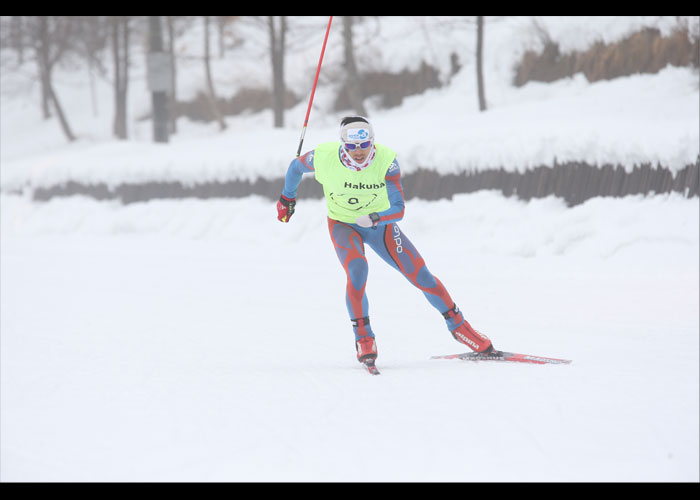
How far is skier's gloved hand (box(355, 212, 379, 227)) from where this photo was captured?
5.25 m

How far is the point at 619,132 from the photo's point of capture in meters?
10.3

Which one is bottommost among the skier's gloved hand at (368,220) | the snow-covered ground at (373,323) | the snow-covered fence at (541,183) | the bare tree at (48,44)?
the snow-covered ground at (373,323)

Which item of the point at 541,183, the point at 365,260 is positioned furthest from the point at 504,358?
the point at 541,183

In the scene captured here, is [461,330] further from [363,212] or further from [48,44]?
[48,44]

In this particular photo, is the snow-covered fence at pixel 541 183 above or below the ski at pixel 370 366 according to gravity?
above

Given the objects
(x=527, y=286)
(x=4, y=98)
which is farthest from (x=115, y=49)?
(x=527, y=286)

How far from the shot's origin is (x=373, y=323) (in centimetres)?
778

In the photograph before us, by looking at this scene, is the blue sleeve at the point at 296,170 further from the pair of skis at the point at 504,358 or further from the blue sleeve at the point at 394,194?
the pair of skis at the point at 504,358

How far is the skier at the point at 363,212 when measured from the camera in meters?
5.45

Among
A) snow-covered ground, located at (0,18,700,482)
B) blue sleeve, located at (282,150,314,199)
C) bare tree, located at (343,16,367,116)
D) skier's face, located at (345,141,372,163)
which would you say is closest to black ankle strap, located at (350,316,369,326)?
snow-covered ground, located at (0,18,700,482)

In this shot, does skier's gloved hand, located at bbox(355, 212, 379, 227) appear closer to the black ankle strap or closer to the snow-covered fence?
the black ankle strap

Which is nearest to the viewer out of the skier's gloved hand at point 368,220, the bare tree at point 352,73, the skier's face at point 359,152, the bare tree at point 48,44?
the skier's gloved hand at point 368,220

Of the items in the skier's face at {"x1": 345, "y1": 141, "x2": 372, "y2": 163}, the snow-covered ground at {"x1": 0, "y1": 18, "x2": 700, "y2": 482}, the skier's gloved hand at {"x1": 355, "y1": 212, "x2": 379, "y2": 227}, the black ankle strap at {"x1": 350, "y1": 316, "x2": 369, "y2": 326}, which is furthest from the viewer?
the black ankle strap at {"x1": 350, "y1": 316, "x2": 369, "y2": 326}

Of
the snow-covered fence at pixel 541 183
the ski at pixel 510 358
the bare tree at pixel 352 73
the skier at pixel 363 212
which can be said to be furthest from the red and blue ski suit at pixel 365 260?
the bare tree at pixel 352 73
